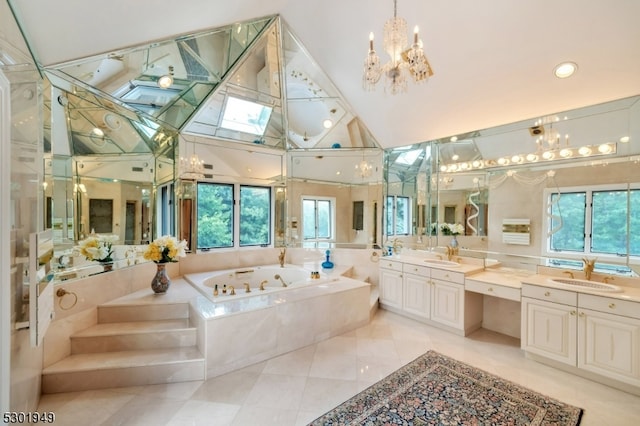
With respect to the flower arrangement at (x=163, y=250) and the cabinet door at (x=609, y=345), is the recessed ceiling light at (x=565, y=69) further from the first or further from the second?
the flower arrangement at (x=163, y=250)

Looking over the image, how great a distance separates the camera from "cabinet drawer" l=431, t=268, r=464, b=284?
3177mm

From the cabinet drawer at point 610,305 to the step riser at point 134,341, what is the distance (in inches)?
142

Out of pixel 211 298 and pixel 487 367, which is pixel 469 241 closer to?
pixel 487 367

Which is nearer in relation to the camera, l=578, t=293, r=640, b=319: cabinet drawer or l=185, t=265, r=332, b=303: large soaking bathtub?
l=578, t=293, r=640, b=319: cabinet drawer

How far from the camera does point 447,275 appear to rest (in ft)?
10.8

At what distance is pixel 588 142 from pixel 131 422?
187 inches

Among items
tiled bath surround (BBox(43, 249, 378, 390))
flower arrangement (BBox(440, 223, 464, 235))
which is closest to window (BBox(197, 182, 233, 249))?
tiled bath surround (BBox(43, 249, 378, 390))

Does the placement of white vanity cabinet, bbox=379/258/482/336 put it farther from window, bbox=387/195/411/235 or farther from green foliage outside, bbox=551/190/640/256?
green foliage outside, bbox=551/190/640/256

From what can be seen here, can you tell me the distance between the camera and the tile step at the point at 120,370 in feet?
6.87

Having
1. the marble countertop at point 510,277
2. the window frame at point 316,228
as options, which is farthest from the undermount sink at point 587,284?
the window frame at point 316,228

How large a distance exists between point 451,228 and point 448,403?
7.87ft

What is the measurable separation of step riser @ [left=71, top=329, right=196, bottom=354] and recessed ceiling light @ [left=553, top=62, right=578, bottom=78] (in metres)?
4.22

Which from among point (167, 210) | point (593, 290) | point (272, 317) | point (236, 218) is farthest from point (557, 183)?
point (167, 210)

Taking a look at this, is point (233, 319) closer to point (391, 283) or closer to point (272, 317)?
point (272, 317)
